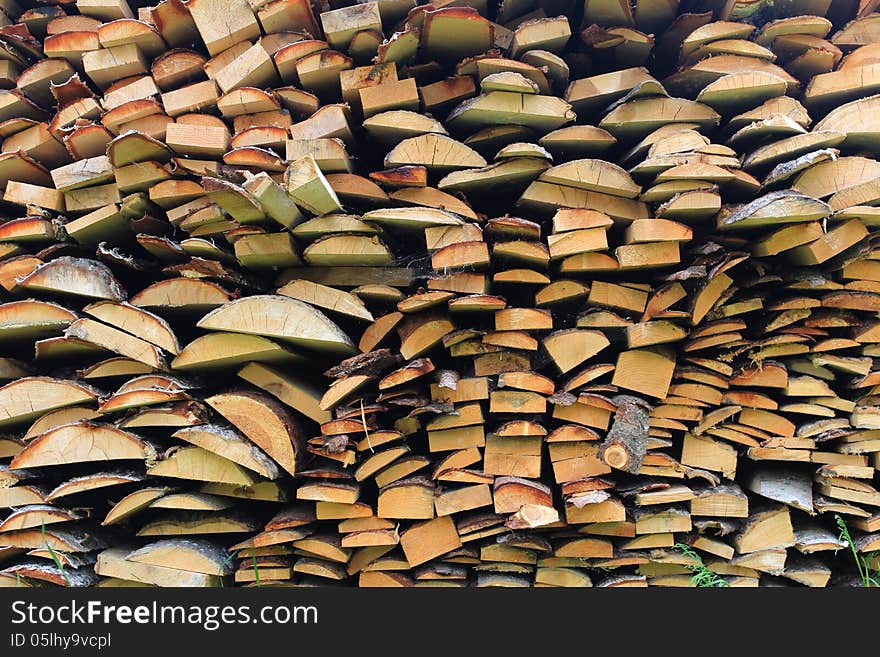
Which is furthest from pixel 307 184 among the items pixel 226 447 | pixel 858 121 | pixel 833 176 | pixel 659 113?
pixel 858 121

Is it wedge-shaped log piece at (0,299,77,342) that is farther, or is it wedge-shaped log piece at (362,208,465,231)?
wedge-shaped log piece at (0,299,77,342)

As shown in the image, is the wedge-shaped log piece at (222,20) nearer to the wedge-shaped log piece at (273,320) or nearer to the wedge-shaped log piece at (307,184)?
the wedge-shaped log piece at (307,184)

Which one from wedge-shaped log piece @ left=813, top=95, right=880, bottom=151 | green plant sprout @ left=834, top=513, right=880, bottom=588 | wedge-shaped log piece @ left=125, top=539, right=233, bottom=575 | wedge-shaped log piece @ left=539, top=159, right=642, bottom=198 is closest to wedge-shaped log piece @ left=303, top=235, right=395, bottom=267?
wedge-shaped log piece @ left=539, top=159, right=642, bottom=198

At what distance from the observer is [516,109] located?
1.97 metres

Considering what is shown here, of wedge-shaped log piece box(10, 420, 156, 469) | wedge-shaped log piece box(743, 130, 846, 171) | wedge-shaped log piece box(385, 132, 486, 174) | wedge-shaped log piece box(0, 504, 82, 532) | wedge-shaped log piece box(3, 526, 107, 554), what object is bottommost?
wedge-shaped log piece box(3, 526, 107, 554)

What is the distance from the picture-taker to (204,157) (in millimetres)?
2109

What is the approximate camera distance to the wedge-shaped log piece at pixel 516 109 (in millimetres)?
1969

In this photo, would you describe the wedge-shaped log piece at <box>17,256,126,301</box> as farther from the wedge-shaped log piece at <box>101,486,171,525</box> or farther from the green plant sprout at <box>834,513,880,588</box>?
the green plant sprout at <box>834,513,880,588</box>

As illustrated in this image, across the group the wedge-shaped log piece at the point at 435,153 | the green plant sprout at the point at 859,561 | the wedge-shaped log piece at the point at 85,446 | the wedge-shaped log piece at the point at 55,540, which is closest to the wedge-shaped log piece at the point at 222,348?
the wedge-shaped log piece at the point at 85,446

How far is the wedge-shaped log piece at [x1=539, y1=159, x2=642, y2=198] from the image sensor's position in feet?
6.37

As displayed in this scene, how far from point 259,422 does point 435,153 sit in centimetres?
108

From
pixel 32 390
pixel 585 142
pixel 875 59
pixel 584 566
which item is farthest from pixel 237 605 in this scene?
pixel 875 59

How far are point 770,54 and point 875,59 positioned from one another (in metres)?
0.43

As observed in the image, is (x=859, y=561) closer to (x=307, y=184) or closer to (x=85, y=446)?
(x=307, y=184)
